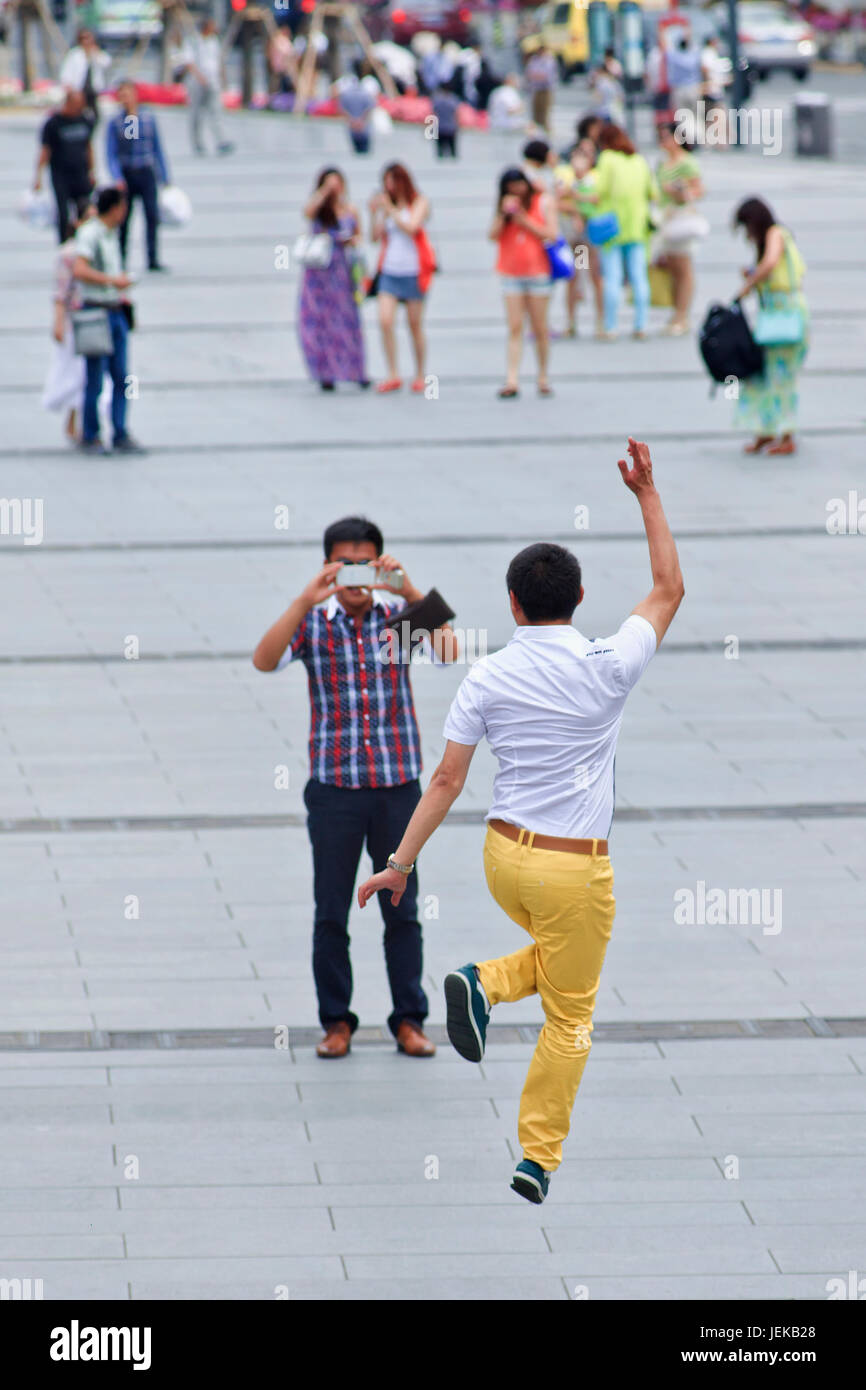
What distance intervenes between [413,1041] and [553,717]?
5.70 feet

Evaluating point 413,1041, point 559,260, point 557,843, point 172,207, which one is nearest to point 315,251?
point 559,260

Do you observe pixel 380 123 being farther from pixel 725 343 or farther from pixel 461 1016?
pixel 461 1016

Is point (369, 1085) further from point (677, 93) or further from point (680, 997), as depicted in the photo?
point (677, 93)

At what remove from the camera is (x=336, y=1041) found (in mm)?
6484

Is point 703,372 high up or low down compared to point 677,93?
down

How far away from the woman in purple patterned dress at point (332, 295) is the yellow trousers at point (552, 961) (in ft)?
42.2

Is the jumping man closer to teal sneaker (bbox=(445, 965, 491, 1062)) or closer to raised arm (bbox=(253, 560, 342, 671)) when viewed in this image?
teal sneaker (bbox=(445, 965, 491, 1062))

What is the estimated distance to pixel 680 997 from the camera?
22.5 feet

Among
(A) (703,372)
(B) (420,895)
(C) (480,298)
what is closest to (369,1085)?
(B) (420,895)

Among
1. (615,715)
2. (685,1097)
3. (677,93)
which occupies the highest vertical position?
(677,93)

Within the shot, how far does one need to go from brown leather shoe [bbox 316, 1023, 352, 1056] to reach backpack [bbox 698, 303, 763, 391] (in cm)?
921

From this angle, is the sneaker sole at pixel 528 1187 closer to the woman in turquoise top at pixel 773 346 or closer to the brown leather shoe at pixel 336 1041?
the brown leather shoe at pixel 336 1041

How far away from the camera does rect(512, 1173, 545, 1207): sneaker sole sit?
16.8 feet
